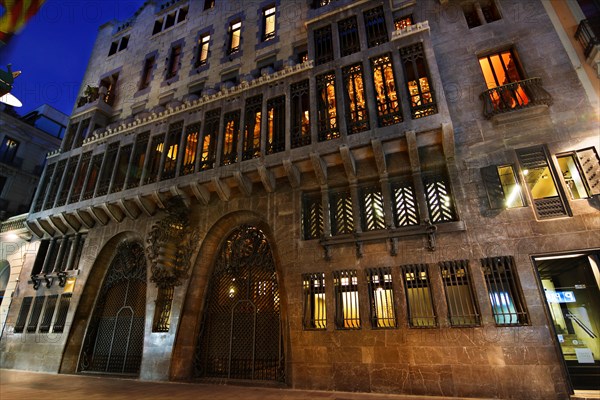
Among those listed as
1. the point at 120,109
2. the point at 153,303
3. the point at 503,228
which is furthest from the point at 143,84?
the point at 503,228

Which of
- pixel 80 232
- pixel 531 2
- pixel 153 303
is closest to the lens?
pixel 531 2

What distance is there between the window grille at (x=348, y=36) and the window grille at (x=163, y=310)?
494 inches

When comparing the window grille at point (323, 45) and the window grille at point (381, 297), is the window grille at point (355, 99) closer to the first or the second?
the window grille at point (323, 45)

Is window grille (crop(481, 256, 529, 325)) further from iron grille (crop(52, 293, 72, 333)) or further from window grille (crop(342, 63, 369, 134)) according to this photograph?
iron grille (crop(52, 293, 72, 333))

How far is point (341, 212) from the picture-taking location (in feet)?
36.0

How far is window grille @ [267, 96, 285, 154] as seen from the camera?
39.3 ft

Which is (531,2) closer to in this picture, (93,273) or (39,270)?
(93,273)

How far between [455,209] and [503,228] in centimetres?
137

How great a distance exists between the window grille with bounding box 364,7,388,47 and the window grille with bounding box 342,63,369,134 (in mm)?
1256

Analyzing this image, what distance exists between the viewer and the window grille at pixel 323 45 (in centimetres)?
1270

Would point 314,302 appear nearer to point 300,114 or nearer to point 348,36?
point 300,114

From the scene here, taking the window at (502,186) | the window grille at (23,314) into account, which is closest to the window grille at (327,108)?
the window at (502,186)

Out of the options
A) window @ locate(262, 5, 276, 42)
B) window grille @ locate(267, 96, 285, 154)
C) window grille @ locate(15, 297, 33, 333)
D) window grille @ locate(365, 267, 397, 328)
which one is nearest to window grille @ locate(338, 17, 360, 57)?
window grille @ locate(267, 96, 285, 154)

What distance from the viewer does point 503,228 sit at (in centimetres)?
870
